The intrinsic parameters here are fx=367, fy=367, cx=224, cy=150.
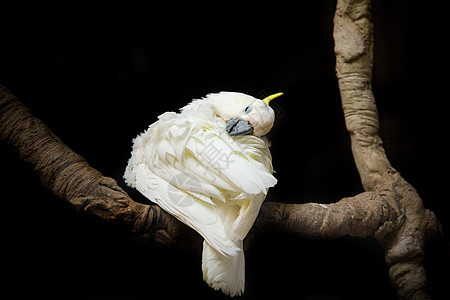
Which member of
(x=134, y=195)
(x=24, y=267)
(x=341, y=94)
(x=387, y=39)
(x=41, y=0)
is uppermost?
(x=41, y=0)

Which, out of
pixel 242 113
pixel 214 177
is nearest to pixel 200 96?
pixel 242 113

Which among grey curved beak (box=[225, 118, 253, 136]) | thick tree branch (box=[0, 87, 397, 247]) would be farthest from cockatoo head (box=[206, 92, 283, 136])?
thick tree branch (box=[0, 87, 397, 247])

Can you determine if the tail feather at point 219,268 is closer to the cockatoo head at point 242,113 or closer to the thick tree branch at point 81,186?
the thick tree branch at point 81,186

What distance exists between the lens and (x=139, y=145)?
1.11 meters

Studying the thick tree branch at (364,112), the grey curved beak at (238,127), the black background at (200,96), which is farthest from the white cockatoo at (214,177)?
the thick tree branch at (364,112)

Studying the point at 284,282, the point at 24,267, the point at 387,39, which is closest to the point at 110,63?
the point at 24,267

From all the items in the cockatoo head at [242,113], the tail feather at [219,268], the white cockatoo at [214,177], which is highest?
the cockatoo head at [242,113]

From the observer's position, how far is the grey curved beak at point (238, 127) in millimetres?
1021

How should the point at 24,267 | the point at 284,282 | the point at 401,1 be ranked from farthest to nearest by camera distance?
the point at 401,1 → the point at 284,282 → the point at 24,267

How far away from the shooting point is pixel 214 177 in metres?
0.91

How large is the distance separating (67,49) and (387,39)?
1.20m

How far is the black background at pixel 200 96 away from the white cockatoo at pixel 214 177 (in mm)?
195

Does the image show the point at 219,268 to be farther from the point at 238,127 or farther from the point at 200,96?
the point at 200,96

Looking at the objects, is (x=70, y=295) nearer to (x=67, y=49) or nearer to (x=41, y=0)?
(x=67, y=49)
